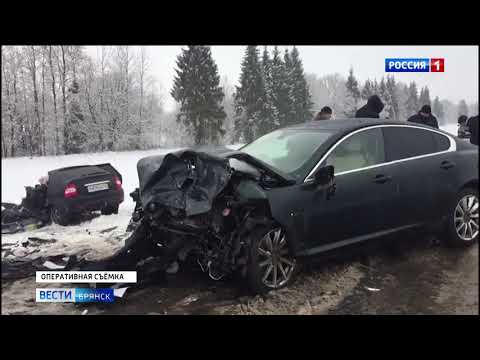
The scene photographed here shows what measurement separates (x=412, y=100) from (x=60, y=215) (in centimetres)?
513

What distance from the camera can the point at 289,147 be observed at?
13.1 feet

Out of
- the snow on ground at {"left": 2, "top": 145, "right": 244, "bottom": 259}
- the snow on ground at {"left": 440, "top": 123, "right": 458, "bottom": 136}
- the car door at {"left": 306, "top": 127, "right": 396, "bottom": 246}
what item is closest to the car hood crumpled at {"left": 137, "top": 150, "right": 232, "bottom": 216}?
the snow on ground at {"left": 2, "top": 145, "right": 244, "bottom": 259}

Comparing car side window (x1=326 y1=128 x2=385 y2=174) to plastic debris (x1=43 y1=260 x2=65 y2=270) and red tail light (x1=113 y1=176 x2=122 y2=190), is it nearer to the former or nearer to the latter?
plastic debris (x1=43 y1=260 x2=65 y2=270)

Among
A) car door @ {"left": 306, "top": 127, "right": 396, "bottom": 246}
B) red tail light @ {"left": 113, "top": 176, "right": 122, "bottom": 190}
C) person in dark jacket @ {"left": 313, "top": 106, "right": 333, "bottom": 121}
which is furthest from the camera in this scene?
person in dark jacket @ {"left": 313, "top": 106, "right": 333, "bottom": 121}

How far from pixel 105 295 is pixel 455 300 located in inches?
115

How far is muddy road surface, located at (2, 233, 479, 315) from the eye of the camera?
311 cm

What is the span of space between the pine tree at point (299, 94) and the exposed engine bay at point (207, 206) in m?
1.48

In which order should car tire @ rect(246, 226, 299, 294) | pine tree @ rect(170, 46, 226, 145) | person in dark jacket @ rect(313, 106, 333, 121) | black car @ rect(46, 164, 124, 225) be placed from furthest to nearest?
person in dark jacket @ rect(313, 106, 333, 121), black car @ rect(46, 164, 124, 225), pine tree @ rect(170, 46, 226, 145), car tire @ rect(246, 226, 299, 294)

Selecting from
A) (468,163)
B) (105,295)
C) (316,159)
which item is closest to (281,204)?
(316,159)

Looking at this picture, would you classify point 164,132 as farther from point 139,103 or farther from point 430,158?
point 430,158

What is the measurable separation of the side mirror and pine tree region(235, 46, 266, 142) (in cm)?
161

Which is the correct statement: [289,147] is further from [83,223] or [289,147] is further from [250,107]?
[83,223]

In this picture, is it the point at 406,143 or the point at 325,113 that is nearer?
A: the point at 406,143

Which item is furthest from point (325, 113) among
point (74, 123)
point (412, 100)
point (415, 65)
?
point (74, 123)
